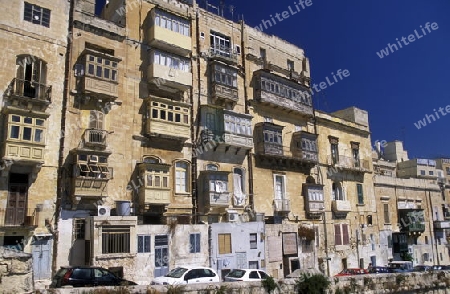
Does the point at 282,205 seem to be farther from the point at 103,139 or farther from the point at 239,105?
the point at 103,139

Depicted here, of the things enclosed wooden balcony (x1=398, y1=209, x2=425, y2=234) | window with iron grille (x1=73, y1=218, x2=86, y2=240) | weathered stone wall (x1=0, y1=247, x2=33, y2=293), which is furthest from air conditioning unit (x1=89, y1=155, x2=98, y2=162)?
enclosed wooden balcony (x1=398, y1=209, x2=425, y2=234)

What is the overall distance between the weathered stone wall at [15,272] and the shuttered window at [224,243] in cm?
1635

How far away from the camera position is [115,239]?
21219mm

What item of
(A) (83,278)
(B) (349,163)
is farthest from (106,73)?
(B) (349,163)

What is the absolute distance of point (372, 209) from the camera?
39812mm

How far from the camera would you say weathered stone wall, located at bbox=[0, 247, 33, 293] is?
361 inches

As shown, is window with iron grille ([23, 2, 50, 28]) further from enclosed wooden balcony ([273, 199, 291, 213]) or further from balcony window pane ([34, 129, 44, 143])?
enclosed wooden balcony ([273, 199, 291, 213])

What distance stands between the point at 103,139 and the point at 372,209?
26.9 m

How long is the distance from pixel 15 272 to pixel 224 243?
17045 millimetres

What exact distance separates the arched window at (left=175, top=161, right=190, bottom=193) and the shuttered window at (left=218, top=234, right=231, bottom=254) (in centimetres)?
358

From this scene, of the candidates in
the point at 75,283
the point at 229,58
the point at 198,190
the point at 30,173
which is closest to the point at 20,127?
the point at 30,173

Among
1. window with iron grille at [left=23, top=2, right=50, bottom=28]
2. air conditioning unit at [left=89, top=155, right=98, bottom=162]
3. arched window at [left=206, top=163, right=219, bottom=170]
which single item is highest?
window with iron grille at [left=23, top=2, right=50, bottom=28]

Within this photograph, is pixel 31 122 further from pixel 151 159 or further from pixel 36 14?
pixel 151 159

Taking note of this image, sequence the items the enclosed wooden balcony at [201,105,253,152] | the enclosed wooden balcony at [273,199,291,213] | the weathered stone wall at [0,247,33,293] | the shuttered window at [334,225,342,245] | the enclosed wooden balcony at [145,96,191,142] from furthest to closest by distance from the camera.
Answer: the shuttered window at [334,225,342,245], the enclosed wooden balcony at [273,199,291,213], the enclosed wooden balcony at [201,105,253,152], the enclosed wooden balcony at [145,96,191,142], the weathered stone wall at [0,247,33,293]
